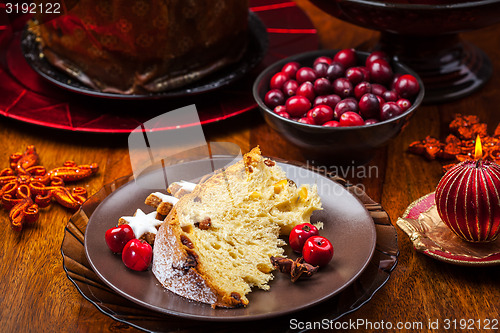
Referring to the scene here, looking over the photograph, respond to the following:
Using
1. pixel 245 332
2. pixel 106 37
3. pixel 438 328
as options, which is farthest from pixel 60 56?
pixel 438 328

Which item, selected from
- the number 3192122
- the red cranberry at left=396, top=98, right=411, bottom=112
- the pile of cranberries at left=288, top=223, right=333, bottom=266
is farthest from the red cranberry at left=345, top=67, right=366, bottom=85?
the number 3192122

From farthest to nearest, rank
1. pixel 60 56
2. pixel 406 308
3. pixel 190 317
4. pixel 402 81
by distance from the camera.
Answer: pixel 60 56
pixel 402 81
pixel 406 308
pixel 190 317

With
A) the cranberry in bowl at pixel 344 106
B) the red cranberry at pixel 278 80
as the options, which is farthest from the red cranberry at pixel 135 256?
the red cranberry at pixel 278 80

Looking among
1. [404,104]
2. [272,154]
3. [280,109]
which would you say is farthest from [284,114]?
[404,104]

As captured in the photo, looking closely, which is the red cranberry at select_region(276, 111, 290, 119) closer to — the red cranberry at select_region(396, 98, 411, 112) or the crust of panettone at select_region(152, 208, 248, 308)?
the red cranberry at select_region(396, 98, 411, 112)

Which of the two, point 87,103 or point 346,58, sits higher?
point 346,58

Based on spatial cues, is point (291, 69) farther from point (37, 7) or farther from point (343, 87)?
point (37, 7)

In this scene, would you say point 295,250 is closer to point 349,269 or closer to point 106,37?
point 349,269
